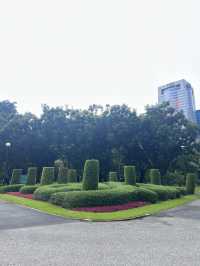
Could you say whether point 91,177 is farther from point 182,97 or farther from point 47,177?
point 182,97

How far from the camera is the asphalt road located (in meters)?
6.69

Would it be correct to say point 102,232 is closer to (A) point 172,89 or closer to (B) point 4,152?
(B) point 4,152

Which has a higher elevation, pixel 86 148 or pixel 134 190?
pixel 86 148

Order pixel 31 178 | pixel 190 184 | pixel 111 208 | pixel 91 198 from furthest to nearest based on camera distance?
pixel 190 184
pixel 31 178
pixel 91 198
pixel 111 208

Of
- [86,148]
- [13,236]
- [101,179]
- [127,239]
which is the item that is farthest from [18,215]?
[101,179]

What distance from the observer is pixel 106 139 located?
43.2m

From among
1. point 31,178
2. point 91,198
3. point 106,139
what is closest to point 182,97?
point 106,139

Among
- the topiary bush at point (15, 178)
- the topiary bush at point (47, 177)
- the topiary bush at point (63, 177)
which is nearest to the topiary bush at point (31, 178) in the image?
the topiary bush at point (47, 177)

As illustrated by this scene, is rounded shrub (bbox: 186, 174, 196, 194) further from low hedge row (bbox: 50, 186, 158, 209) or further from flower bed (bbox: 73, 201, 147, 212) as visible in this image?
flower bed (bbox: 73, 201, 147, 212)

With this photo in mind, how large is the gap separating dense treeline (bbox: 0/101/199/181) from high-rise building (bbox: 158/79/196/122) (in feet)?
91.6

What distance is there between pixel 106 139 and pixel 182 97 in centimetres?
3763

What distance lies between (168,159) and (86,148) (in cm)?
1412

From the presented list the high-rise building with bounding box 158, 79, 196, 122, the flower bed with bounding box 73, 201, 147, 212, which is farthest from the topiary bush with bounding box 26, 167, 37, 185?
the high-rise building with bounding box 158, 79, 196, 122

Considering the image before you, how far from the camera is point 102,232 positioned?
9.95 m
